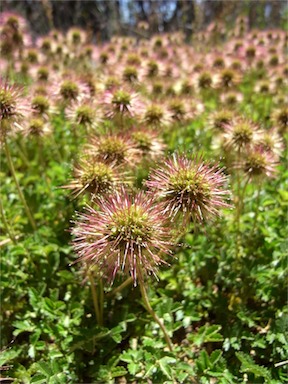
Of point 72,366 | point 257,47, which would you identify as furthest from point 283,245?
point 257,47

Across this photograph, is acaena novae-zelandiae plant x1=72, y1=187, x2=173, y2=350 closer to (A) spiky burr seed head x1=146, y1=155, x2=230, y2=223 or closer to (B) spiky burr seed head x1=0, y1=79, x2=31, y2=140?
(A) spiky burr seed head x1=146, y1=155, x2=230, y2=223

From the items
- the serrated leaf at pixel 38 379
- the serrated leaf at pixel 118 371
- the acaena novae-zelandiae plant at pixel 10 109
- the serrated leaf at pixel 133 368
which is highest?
the acaena novae-zelandiae plant at pixel 10 109

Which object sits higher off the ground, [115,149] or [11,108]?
[11,108]

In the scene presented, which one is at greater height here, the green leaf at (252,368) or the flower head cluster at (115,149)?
the flower head cluster at (115,149)

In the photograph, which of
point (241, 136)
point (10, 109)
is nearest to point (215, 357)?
point (241, 136)

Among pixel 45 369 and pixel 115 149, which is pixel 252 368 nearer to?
pixel 45 369

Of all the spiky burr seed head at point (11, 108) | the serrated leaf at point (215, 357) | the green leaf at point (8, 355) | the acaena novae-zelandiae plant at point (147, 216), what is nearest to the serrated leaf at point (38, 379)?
the green leaf at point (8, 355)

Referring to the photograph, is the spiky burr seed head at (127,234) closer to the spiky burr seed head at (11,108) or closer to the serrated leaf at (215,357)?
the serrated leaf at (215,357)
